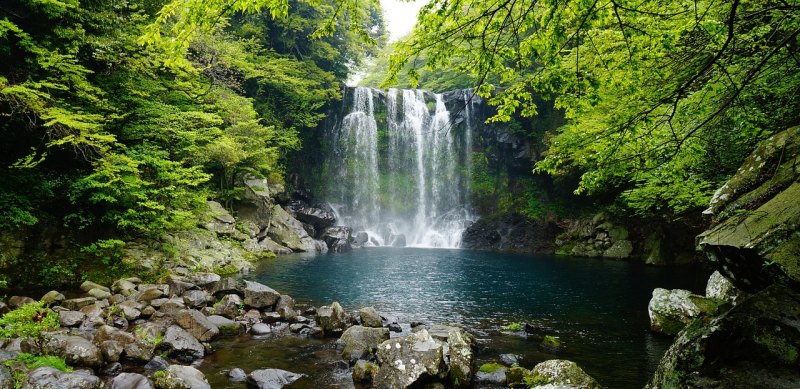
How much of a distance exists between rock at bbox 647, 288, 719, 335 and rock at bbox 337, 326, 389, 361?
646 centimetres

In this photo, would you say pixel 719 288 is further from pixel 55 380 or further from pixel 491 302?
pixel 55 380

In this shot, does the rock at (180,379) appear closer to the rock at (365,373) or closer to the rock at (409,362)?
the rock at (365,373)

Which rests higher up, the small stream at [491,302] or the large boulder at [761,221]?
the large boulder at [761,221]

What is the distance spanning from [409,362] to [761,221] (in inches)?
205

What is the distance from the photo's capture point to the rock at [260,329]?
29.6 ft

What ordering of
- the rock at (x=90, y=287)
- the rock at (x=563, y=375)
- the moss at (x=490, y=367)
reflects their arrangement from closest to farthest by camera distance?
1. the rock at (x=563, y=375)
2. the moss at (x=490, y=367)
3. the rock at (x=90, y=287)

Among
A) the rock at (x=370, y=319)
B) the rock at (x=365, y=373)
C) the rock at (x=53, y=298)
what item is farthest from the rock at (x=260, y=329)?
the rock at (x=53, y=298)

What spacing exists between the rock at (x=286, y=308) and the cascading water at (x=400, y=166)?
2341cm

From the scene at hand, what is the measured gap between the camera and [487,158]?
120 feet

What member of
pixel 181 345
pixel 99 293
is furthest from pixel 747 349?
pixel 99 293

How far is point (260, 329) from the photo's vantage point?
9.12m

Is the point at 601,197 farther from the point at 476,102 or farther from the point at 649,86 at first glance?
the point at 649,86

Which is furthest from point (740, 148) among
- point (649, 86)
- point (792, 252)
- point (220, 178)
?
point (220, 178)

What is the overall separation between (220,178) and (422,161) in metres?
18.4
